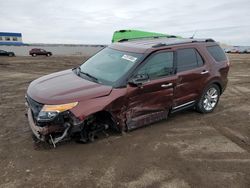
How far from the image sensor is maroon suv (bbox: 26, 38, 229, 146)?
4367 millimetres

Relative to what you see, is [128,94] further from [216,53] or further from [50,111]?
[216,53]

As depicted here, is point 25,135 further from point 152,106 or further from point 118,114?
point 152,106

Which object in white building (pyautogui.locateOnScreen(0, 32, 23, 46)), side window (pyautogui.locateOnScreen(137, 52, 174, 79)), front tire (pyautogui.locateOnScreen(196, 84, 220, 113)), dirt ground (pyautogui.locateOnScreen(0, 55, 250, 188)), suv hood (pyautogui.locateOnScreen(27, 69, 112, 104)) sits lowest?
white building (pyautogui.locateOnScreen(0, 32, 23, 46))

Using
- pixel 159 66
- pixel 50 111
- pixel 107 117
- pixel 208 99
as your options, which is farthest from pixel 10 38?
pixel 50 111

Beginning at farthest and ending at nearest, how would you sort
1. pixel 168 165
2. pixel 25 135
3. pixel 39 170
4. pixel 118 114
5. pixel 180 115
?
pixel 180 115
pixel 25 135
pixel 118 114
pixel 168 165
pixel 39 170

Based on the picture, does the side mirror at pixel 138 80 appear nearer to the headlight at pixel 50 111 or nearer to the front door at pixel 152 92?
the front door at pixel 152 92

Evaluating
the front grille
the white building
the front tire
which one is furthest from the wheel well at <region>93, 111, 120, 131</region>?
the white building

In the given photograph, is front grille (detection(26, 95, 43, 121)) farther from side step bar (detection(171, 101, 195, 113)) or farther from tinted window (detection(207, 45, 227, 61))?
tinted window (detection(207, 45, 227, 61))

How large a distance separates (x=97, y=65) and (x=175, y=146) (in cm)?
235

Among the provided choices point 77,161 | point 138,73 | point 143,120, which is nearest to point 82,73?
point 138,73

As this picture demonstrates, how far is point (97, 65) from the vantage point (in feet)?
18.7

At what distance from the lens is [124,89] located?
4871mm

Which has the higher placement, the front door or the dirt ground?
the front door

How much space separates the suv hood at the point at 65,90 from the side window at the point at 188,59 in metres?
1.95
